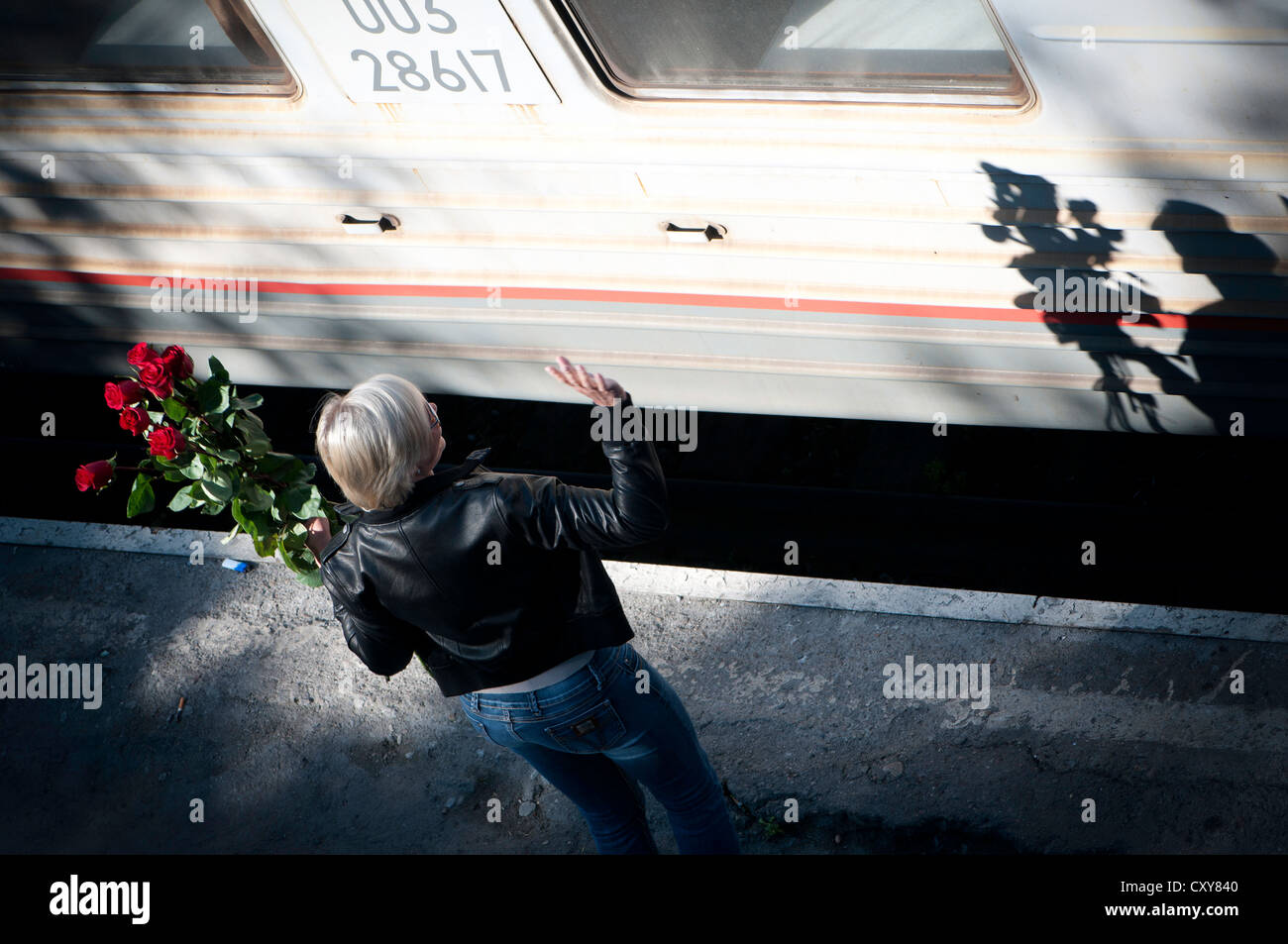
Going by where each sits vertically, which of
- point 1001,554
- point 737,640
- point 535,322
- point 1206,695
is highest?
point 535,322

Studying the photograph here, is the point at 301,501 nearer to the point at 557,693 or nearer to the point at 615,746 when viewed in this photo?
the point at 557,693

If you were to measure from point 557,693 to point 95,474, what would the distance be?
1176 mm

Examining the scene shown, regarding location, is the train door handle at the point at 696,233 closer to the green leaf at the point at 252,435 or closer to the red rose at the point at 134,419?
the green leaf at the point at 252,435

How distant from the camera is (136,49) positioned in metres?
3.08

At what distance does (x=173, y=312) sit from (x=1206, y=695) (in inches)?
135

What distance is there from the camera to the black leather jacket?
2.01m

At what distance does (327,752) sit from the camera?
3422mm

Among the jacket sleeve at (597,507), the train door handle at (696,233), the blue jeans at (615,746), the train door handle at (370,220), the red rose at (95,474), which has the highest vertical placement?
the train door handle at (370,220)

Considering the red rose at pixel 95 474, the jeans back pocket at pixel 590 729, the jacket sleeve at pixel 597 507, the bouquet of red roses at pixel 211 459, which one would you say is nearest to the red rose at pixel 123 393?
the bouquet of red roses at pixel 211 459

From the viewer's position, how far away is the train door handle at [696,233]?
9.91 feet

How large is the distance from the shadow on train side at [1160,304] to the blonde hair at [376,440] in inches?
62.8

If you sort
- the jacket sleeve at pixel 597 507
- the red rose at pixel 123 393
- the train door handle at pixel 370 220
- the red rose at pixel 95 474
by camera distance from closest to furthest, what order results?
the jacket sleeve at pixel 597 507 < the red rose at pixel 123 393 < the red rose at pixel 95 474 < the train door handle at pixel 370 220
